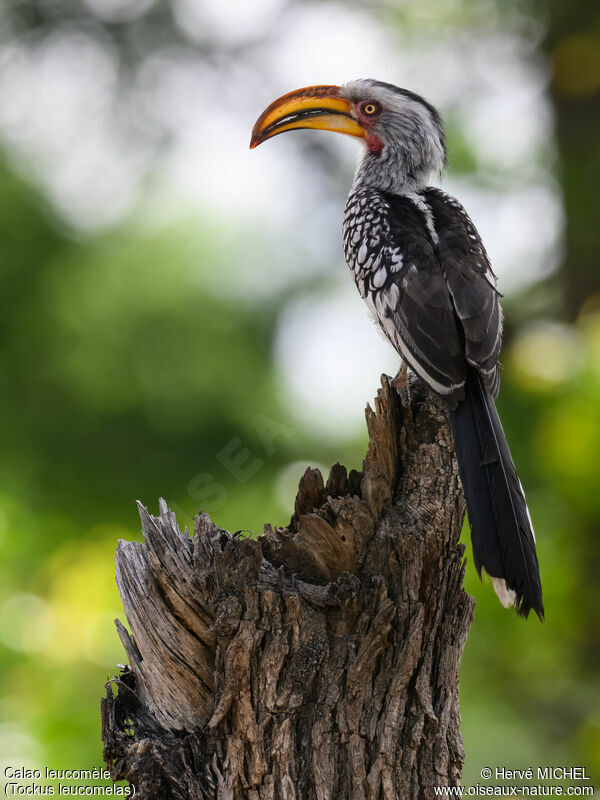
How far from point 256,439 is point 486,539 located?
2608 millimetres

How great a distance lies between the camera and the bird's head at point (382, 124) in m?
3.49

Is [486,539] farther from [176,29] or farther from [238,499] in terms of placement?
[176,29]

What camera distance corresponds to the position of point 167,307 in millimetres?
4559

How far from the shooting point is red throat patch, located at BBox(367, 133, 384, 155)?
3.54m

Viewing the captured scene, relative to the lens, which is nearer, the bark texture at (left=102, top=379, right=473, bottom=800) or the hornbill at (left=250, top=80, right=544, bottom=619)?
the bark texture at (left=102, top=379, right=473, bottom=800)

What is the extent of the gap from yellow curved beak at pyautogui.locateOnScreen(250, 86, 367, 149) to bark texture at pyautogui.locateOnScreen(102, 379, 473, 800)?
177 centimetres

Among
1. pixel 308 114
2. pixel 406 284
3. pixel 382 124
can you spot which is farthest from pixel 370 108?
pixel 406 284

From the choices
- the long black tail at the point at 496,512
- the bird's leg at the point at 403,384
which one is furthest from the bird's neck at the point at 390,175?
the long black tail at the point at 496,512

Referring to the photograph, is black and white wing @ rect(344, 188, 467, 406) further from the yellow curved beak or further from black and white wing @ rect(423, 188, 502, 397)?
the yellow curved beak

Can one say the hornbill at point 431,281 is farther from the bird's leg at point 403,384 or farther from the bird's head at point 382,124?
the bird's leg at point 403,384

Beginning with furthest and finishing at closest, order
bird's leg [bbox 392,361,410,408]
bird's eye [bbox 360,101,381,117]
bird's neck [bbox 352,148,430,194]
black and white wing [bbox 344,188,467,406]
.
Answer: bird's eye [bbox 360,101,381,117]
bird's neck [bbox 352,148,430,194]
bird's leg [bbox 392,361,410,408]
black and white wing [bbox 344,188,467,406]

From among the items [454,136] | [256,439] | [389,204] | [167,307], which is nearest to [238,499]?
[256,439]

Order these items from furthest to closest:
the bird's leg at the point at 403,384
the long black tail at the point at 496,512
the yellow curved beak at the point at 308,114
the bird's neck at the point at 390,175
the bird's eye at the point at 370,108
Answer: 1. the bird's eye at the point at 370,108
2. the bird's neck at the point at 390,175
3. the yellow curved beak at the point at 308,114
4. the bird's leg at the point at 403,384
5. the long black tail at the point at 496,512

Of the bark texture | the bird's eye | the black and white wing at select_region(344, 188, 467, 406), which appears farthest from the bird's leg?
the bird's eye
